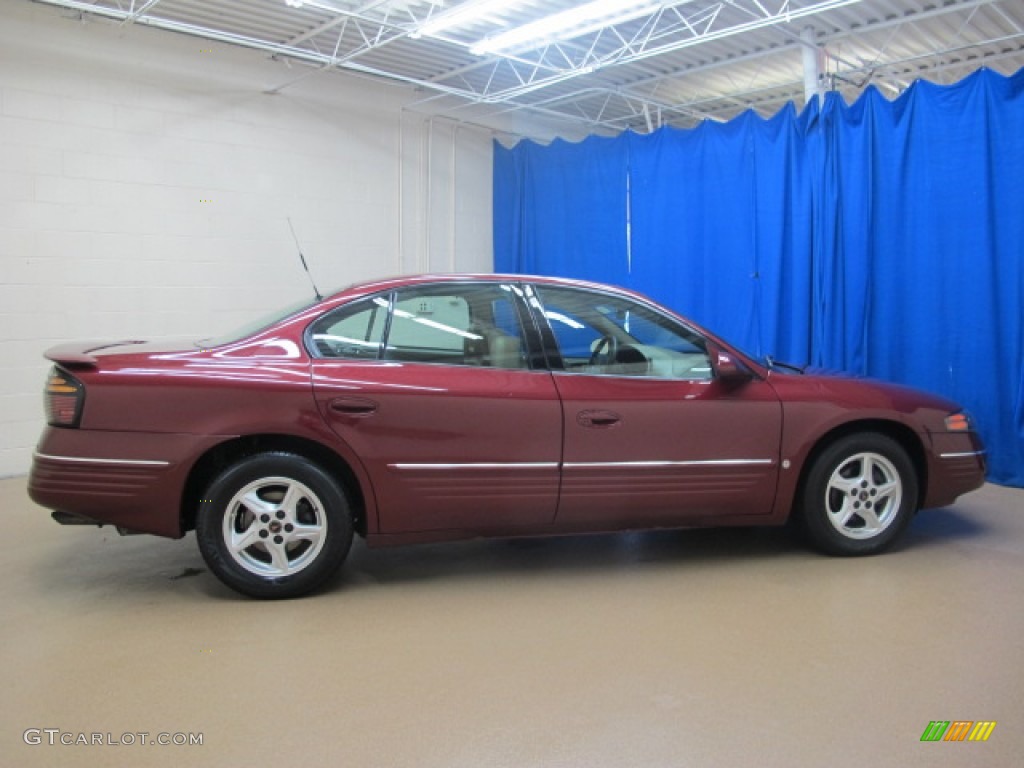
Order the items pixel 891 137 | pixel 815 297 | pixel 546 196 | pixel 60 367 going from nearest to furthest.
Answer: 1. pixel 60 367
2. pixel 891 137
3. pixel 815 297
4. pixel 546 196

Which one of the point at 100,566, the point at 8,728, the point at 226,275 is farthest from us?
the point at 226,275

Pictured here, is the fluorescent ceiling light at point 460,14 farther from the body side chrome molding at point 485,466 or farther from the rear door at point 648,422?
the body side chrome molding at point 485,466

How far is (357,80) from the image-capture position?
26.9ft

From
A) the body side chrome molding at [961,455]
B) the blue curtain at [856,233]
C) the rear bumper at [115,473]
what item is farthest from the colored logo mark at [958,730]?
the blue curtain at [856,233]

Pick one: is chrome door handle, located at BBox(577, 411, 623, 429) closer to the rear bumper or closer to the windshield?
the windshield

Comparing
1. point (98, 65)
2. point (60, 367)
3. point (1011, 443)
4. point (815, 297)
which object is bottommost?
point (1011, 443)

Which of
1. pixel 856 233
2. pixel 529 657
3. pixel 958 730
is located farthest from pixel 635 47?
pixel 958 730

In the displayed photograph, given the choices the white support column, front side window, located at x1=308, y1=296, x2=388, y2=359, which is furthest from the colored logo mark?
the white support column

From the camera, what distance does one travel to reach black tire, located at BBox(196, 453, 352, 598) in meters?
3.36

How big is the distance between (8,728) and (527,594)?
200 cm

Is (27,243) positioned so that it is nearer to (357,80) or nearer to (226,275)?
(226,275)

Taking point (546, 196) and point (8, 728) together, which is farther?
point (546, 196)

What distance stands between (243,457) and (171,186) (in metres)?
4.42

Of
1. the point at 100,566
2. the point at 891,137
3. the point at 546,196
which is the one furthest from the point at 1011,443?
the point at 100,566
